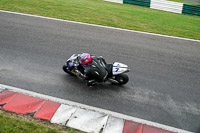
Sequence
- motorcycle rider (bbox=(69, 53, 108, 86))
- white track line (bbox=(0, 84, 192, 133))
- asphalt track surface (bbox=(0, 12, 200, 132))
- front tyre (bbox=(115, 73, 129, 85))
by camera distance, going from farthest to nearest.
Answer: front tyre (bbox=(115, 73, 129, 85)) < motorcycle rider (bbox=(69, 53, 108, 86)) < asphalt track surface (bbox=(0, 12, 200, 132)) < white track line (bbox=(0, 84, 192, 133))

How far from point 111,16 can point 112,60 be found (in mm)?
7948

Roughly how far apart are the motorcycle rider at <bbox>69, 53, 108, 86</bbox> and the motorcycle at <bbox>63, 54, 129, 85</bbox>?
77mm

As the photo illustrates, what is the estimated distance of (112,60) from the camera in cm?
973

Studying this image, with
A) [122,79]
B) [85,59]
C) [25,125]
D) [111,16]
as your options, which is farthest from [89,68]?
[111,16]

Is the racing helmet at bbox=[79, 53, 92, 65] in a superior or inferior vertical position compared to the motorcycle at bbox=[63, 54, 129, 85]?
superior

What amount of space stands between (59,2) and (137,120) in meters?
15.5

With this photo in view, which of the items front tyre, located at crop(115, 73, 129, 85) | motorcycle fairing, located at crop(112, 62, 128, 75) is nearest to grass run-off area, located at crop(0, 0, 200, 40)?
front tyre, located at crop(115, 73, 129, 85)

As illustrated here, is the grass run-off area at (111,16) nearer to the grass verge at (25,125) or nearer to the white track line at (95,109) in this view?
the white track line at (95,109)

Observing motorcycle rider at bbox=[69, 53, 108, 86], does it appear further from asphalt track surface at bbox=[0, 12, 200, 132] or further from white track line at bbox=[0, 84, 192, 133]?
white track line at bbox=[0, 84, 192, 133]

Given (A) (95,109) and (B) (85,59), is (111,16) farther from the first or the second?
(A) (95,109)

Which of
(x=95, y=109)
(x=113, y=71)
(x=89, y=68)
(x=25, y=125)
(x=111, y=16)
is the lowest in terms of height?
(x=95, y=109)

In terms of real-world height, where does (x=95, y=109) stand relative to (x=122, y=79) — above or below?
below

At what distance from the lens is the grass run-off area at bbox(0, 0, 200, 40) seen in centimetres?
1484

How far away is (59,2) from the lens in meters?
18.9
